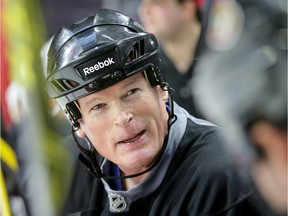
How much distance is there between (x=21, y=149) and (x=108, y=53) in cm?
49

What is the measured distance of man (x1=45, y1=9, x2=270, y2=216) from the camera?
87 centimetres

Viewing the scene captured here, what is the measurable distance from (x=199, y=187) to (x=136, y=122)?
0.13m

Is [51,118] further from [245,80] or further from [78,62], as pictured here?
[245,80]

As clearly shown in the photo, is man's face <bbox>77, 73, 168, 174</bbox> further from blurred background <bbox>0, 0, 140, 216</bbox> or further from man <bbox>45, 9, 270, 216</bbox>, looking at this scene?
blurred background <bbox>0, 0, 140, 216</bbox>

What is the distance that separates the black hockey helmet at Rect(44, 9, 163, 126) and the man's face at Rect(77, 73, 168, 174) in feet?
0.06

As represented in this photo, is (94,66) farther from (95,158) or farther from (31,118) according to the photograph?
(31,118)

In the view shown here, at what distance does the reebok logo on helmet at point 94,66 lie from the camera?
87 cm

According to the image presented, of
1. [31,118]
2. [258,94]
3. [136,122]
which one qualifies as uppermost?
[258,94]

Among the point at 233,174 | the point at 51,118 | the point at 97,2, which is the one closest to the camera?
the point at 233,174

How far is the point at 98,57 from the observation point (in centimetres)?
87

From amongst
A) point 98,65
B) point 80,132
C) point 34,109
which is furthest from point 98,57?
point 34,109

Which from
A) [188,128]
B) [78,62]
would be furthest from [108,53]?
[188,128]

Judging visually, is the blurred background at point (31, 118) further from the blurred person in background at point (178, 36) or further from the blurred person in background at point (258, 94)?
the blurred person in background at point (258, 94)

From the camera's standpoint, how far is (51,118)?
4.00 ft
